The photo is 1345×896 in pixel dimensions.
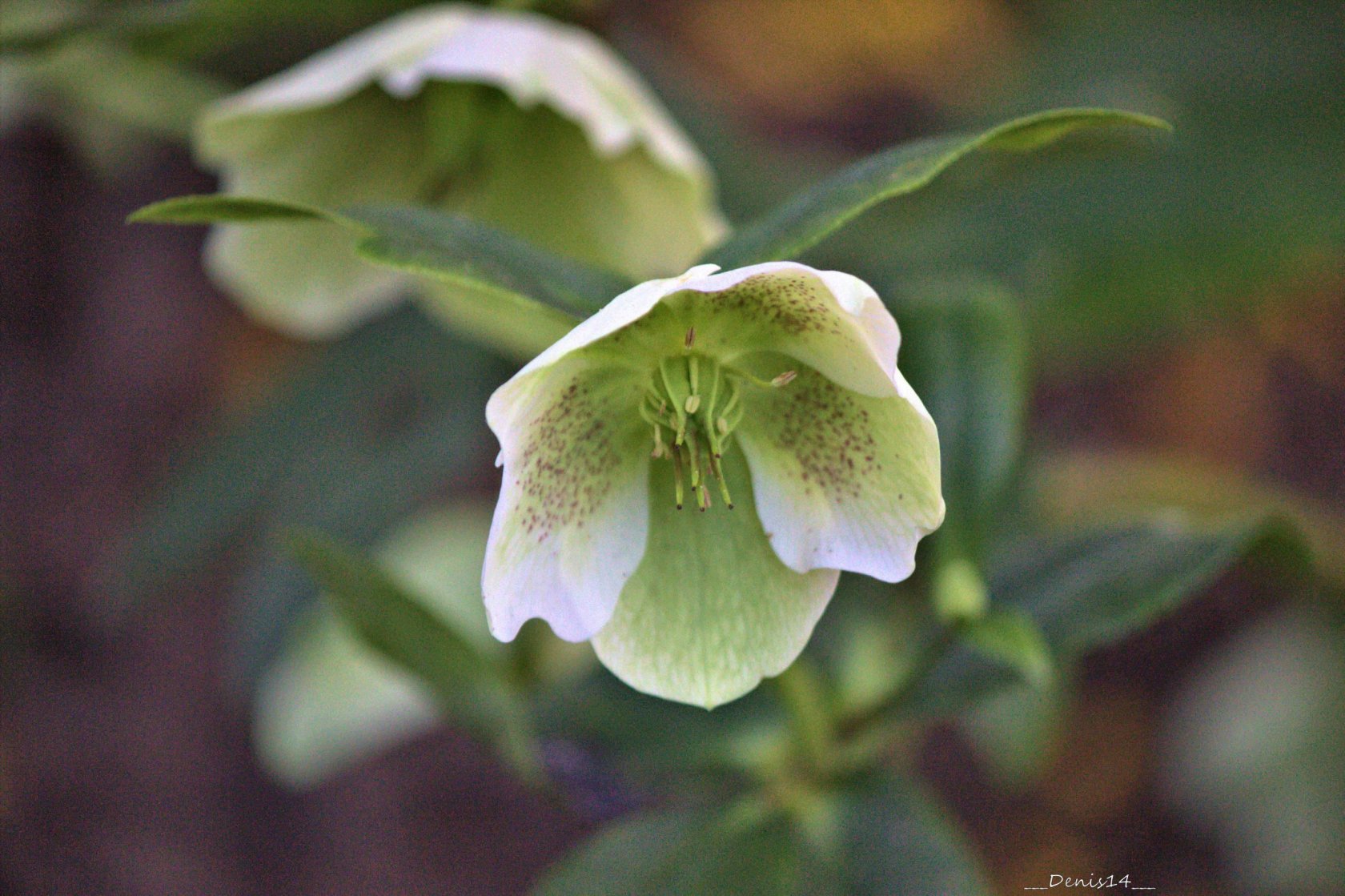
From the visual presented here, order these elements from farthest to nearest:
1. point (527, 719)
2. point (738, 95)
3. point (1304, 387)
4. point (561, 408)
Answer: point (738, 95) → point (1304, 387) → point (527, 719) → point (561, 408)

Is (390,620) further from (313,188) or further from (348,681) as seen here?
(348,681)

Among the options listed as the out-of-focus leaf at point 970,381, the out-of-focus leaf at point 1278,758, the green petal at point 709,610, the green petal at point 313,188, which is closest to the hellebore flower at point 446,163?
the green petal at point 313,188

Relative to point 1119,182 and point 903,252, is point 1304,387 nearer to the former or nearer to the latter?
point 1119,182

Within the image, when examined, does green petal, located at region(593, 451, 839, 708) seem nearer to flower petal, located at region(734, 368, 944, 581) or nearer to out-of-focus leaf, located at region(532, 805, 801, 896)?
flower petal, located at region(734, 368, 944, 581)

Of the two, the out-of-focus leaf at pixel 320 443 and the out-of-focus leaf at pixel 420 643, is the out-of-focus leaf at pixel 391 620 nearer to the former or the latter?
the out-of-focus leaf at pixel 420 643

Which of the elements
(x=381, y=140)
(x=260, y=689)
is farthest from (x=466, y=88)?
(x=260, y=689)
